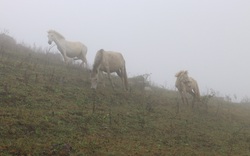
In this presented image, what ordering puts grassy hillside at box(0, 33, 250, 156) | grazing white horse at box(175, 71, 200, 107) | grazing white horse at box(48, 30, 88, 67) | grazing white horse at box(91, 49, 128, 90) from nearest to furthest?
grassy hillside at box(0, 33, 250, 156) → grazing white horse at box(91, 49, 128, 90) → grazing white horse at box(175, 71, 200, 107) → grazing white horse at box(48, 30, 88, 67)

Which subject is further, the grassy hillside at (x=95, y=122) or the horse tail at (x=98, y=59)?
the horse tail at (x=98, y=59)

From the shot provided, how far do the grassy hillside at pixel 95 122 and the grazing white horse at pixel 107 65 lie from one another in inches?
23.9

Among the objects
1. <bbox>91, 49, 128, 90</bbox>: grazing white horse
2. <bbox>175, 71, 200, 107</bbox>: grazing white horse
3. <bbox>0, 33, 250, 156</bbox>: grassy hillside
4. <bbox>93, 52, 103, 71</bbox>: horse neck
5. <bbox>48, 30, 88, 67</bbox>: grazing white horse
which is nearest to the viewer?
<bbox>0, 33, 250, 156</bbox>: grassy hillside

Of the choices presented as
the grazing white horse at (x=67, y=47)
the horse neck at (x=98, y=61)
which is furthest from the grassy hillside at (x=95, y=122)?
the grazing white horse at (x=67, y=47)

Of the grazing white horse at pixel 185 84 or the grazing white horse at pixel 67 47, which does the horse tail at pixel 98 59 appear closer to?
the grazing white horse at pixel 185 84

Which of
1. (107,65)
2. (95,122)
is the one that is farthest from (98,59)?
(95,122)

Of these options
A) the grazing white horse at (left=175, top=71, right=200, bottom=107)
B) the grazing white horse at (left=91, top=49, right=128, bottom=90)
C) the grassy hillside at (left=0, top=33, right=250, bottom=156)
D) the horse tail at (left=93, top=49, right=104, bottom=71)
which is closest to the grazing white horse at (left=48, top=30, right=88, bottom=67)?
the grassy hillside at (left=0, top=33, right=250, bottom=156)

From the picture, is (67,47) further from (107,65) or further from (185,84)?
(185,84)

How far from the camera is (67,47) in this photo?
20.8 meters

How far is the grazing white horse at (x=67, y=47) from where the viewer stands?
806 inches

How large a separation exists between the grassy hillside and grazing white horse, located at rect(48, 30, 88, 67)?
11.7ft

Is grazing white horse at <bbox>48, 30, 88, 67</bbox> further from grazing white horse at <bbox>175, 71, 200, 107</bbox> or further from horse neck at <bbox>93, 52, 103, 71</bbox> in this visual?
grazing white horse at <bbox>175, 71, 200, 107</bbox>

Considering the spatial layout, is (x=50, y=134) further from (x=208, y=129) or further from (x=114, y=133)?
(x=208, y=129)

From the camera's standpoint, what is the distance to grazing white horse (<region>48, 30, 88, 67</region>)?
2048 cm
